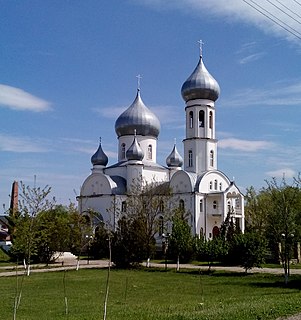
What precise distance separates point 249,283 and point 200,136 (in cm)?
2738

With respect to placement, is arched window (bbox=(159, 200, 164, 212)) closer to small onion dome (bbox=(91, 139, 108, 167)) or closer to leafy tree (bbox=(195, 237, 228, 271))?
leafy tree (bbox=(195, 237, 228, 271))

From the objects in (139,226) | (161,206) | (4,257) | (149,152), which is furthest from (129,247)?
(149,152)

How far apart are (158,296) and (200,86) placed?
33.3 metres

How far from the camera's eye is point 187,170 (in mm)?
48812

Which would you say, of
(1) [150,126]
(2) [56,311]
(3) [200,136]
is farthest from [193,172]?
(2) [56,311]

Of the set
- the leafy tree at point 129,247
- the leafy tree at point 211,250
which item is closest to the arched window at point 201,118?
the leafy tree at point 211,250

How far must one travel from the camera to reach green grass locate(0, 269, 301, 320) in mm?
11570

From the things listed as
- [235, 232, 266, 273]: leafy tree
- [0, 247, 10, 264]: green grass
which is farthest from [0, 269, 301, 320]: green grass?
[0, 247, 10, 264]: green grass

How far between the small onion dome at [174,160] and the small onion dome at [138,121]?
8.87 ft

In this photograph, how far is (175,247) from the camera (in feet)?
107

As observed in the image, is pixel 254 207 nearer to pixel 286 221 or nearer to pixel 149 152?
pixel 149 152

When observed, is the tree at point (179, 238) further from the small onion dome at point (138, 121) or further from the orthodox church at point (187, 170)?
the small onion dome at point (138, 121)

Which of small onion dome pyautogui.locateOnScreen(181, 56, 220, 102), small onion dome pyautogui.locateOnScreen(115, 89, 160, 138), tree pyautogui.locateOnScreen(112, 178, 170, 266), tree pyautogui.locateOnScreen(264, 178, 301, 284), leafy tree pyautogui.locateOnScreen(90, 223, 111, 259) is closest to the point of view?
tree pyautogui.locateOnScreen(264, 178, 301, 284)

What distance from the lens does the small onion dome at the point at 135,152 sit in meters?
49.6
